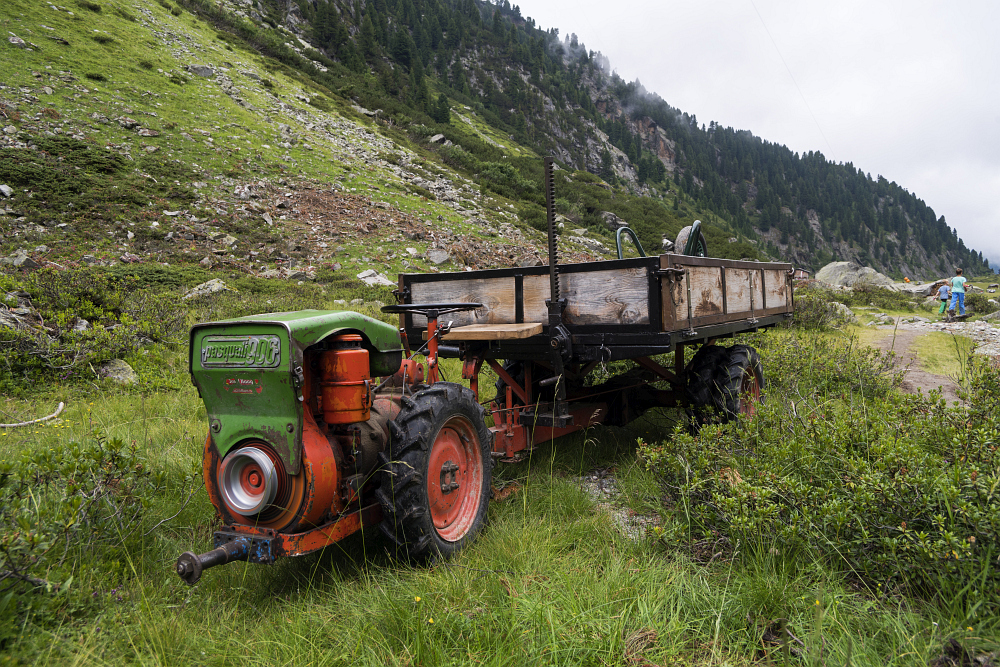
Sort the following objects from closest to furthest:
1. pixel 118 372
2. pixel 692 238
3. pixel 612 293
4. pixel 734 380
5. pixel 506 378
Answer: pixel 612 293, pixel 506 378, pixel 734 380, pixel 692 238, pixel 118 372

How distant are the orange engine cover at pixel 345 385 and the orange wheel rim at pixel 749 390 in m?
3.41

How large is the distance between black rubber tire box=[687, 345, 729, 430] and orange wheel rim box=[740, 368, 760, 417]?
303 millimetres

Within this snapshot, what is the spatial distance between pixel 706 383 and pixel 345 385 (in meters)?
3.07

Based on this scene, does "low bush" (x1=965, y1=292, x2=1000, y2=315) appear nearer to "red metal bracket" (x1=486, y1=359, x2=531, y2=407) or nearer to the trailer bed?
the trailer bed

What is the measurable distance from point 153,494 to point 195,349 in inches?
52.1

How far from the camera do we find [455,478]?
3.01 m

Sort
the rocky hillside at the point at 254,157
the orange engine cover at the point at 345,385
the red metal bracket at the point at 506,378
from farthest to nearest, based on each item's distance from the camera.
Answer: the rocky hillside at the point at 254,157, the red metal bracket at the point at 506,378, the orange engine cover at the point at 345,385

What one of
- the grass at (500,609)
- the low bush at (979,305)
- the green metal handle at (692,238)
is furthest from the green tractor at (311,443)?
the low bush at (979,305)

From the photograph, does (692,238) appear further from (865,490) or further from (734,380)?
(865,490)

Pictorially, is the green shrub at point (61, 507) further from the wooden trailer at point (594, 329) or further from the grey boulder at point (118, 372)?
the grey boulder at point (118, 372)

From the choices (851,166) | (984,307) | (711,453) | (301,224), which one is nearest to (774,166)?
(851,166)

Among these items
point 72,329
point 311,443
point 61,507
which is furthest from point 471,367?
point 72,329

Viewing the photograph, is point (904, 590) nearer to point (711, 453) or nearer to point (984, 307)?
point (711, 453)

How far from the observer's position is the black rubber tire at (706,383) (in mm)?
4297
